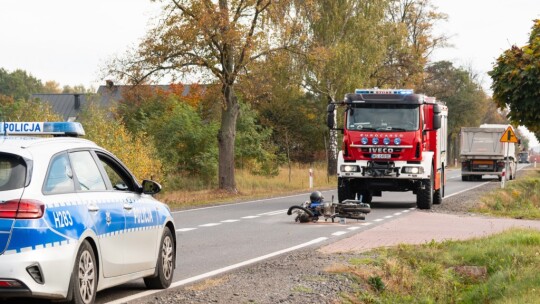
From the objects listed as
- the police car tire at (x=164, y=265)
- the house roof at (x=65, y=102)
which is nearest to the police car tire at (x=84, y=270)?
the police car tire at (x=164, y=265)

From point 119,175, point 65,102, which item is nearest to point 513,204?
point 119,175

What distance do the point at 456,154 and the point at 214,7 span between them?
85.9 m

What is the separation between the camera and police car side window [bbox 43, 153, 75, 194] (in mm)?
8734

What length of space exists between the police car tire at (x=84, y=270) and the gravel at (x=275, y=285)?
87 centimetres

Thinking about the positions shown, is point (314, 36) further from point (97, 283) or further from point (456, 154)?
point (456, 154)

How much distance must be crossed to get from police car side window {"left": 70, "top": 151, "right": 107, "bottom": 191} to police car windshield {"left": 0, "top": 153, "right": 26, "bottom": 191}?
79 cm

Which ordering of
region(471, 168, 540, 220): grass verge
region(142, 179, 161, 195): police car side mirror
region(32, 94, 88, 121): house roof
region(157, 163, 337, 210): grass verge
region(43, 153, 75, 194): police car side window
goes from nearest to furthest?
region(43, 153, 75, 194): police car side window < region(142, 179, 161, 195): police car side mirror < region(471, 168, 540, 220): grass verge < region(157, 163, 337, 210): grass verge < region(32, 94, 88, 121): house roof

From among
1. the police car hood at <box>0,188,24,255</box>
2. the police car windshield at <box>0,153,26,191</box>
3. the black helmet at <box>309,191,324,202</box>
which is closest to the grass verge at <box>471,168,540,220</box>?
the black helmet at <box>309,191,324,202</box>

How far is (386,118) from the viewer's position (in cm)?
2895

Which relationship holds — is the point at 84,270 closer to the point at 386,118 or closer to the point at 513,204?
the point at 386,118

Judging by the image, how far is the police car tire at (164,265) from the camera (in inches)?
441

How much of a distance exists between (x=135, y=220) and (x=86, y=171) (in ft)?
3.04

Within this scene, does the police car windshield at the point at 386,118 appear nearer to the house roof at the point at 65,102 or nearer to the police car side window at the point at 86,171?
the police car side window at the point at 86,171

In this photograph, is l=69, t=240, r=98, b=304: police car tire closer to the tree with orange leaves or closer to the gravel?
the gravel
